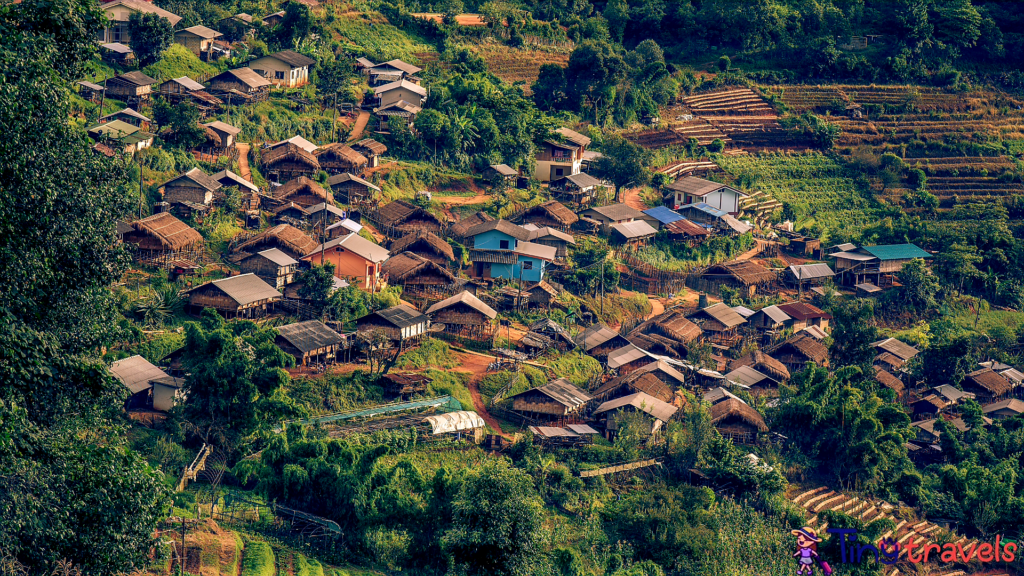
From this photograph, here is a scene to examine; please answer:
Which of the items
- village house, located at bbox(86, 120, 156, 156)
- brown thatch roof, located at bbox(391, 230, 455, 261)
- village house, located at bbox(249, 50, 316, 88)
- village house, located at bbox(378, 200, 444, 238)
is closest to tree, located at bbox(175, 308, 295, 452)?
brown thatch roof, located at bbox(391, 230, 455, 261)

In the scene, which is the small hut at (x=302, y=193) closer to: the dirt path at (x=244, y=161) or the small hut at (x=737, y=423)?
the dirt path at (x=244, y=161)

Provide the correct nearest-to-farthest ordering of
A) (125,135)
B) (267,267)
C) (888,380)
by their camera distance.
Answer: (267,267) < (125,135) < (888,380)

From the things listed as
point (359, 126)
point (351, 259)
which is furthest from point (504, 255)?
point (359, 126)

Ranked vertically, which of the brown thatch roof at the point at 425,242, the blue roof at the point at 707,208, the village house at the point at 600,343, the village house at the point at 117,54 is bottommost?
the village house at the point at 600,343

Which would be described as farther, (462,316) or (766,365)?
(766,365)

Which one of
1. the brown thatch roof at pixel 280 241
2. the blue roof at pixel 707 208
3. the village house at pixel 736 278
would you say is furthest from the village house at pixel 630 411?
the blue roof at pixel 707 208

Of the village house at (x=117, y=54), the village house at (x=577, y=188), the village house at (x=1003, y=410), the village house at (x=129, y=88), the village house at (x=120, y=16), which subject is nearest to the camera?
the village house at (x=1003, y=410)

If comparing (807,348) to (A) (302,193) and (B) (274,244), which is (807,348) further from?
(A) (302,193)

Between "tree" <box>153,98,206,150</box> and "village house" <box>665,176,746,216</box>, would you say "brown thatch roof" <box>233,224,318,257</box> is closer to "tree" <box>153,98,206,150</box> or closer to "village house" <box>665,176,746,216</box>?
"tree" <box>153,98,206,150</box>

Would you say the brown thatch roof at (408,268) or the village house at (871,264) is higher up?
the brown thatch roof at (408,268)
